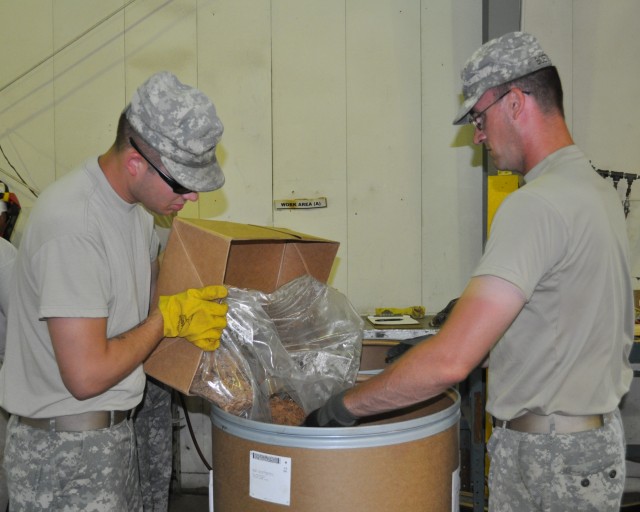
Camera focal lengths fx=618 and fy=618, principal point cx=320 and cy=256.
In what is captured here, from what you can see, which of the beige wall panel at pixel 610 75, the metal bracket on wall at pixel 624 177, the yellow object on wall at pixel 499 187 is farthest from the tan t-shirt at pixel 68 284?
the beige wall panel at pixel 610 75

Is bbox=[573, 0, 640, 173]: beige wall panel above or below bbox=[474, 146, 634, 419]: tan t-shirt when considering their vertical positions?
above

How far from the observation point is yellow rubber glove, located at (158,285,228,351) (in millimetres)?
1280

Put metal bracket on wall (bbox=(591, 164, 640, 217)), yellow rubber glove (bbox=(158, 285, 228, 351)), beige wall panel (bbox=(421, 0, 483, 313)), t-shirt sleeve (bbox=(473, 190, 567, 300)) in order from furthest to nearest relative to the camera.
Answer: beige wall panel (bbox=(421, 0, 483, 313)) < metal bracket on wall (bbox=(591, 164, 640, 217)) < yellow rubber glove (bbox=(158, 285, 228, 351)) < t-shirt sleeve (bbox=(473, 190, 567, 300))

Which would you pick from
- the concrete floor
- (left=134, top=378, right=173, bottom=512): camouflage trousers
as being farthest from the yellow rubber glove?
the concrete floor

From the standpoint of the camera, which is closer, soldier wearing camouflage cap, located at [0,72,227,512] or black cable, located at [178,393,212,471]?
soldier wearing camouflage cap, located at [0,72,227,512]

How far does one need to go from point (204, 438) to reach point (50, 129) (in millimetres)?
1614

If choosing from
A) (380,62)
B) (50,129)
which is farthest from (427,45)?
(50,129)

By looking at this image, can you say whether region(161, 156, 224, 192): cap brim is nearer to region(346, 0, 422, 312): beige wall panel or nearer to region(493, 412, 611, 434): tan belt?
region(493, 412, 611, 434): tan belt

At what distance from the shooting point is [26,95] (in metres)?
2.87

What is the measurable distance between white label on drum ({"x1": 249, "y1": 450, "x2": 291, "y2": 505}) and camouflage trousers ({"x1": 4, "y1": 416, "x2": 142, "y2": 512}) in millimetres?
297

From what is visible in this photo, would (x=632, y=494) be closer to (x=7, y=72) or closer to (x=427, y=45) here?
(x=427, y=45)

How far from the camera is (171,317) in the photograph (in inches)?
50.9

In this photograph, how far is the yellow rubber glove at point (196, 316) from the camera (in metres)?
1.28

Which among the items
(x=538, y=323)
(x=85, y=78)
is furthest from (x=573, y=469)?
(x=85, y=78)
